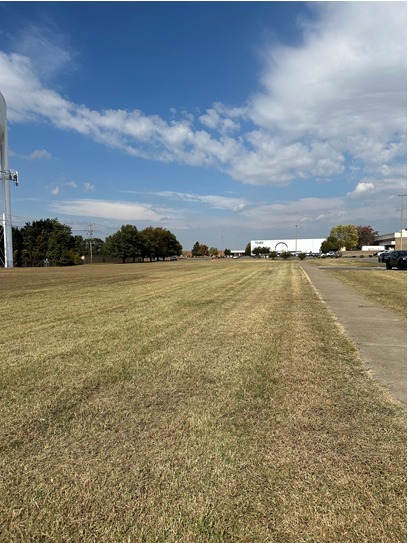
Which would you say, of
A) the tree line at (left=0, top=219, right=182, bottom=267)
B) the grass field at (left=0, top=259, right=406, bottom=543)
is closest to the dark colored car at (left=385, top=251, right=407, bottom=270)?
the grass field at (left=0, top=259, right=406, bottom=543)

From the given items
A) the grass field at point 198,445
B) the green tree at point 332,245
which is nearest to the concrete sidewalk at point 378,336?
the grass field at point 198,445

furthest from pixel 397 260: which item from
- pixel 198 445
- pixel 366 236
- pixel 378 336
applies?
pixel 366 236

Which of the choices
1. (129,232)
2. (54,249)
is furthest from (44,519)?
(129,232)

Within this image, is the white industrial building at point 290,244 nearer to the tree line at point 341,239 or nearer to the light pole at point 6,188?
the tree line at point 341,239

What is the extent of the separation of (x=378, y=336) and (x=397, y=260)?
1099 inches

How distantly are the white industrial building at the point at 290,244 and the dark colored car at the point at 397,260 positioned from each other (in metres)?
142

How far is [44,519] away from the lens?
7.44 ft

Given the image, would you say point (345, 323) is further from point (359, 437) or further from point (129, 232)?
point (129, 232)

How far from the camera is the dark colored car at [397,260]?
30.7m

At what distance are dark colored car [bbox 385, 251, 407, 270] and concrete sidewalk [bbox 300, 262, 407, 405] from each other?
21620 millimetres

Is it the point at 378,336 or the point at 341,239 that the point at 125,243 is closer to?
the point at 341,239

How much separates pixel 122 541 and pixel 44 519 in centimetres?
58

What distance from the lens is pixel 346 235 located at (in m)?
134

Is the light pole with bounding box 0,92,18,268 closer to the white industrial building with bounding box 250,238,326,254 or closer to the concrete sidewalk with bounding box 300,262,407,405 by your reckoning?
the concrete sidewalk with bounding box 300,262,407,405
